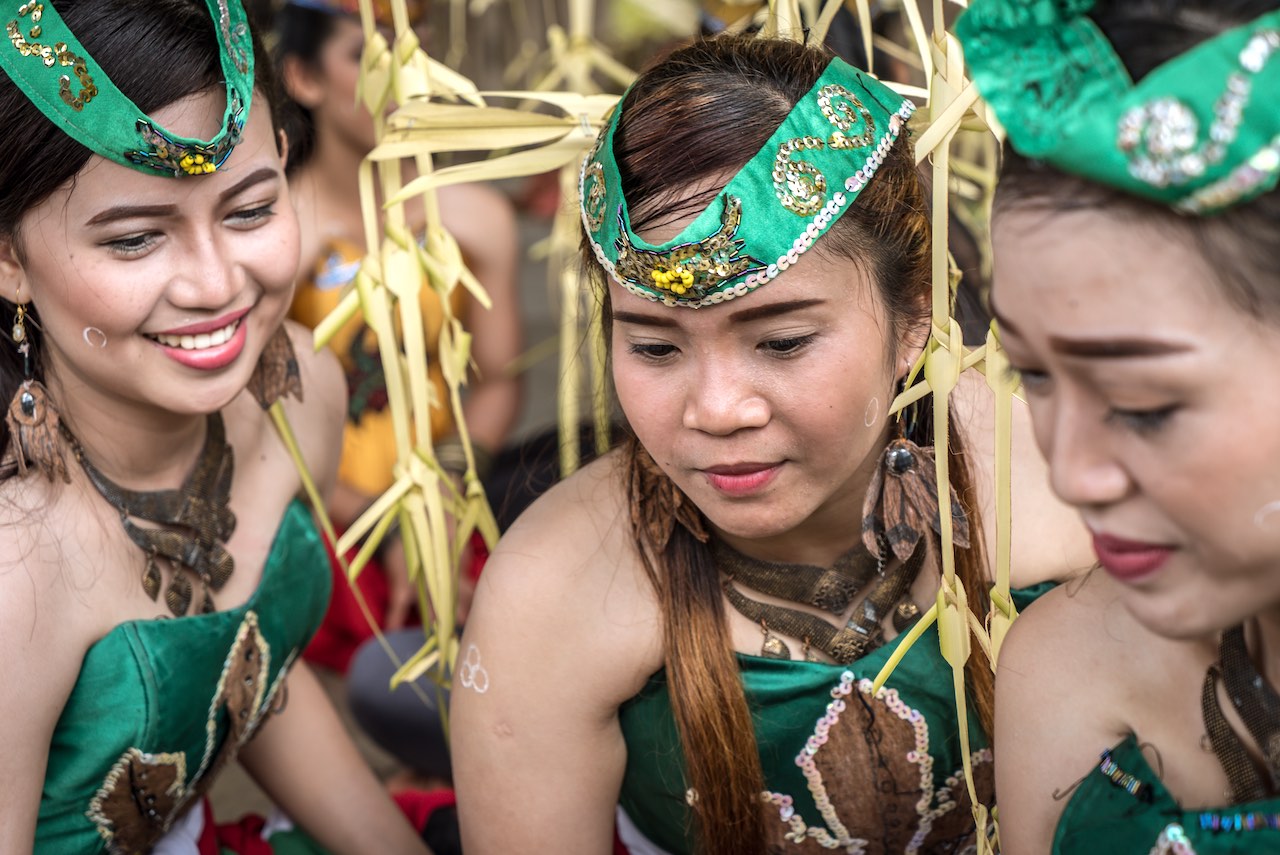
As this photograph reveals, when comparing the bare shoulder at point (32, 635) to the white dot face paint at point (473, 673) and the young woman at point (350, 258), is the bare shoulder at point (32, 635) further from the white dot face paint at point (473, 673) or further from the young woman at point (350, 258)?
the young woman at point (350, 258)

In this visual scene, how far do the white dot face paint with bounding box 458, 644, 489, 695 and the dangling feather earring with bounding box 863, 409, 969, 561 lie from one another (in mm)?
501

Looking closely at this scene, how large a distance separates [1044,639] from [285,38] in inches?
98.2

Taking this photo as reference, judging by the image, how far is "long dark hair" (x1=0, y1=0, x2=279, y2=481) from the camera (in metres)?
1.55

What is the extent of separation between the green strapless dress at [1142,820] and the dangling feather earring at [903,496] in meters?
0.34

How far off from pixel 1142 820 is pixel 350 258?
2440 millimetres

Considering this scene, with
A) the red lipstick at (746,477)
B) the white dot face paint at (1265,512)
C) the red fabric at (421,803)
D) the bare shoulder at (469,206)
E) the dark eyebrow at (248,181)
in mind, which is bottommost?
the red fabric at (421,803)

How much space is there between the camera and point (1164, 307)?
977 mm

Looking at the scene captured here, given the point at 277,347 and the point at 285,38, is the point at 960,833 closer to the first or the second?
the point at 277,347

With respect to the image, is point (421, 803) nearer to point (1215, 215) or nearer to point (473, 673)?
point (473, 673)

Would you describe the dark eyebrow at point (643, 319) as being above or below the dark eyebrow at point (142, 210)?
below

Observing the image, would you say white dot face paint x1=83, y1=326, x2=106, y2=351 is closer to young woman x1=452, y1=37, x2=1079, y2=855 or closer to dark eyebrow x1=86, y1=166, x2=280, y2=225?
dark eyebrow x1=86, y1=166, x2=280, y2=225

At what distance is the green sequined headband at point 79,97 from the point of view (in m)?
1.53

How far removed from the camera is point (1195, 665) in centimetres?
122

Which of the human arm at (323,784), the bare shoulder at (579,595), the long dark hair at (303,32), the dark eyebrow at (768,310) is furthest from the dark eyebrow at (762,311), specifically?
the long dark hair at (303,32)
